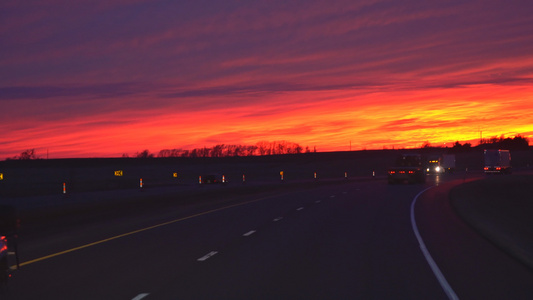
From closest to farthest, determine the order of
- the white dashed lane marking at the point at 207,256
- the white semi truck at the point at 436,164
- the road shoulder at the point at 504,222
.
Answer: the white dashed lane marking at the point at 207,256
the road shoulder at the point at 504,222
the white semi truck at the point at 436,164

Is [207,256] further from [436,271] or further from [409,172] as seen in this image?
[409,172]

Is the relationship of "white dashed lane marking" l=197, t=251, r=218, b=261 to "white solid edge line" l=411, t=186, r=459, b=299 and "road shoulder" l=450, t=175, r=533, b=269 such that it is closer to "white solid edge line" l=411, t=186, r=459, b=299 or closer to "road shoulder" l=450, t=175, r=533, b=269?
"white solid edge line" l=411, t=186, r=459, b=299

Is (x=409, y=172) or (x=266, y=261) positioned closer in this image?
(x=266, y=261)

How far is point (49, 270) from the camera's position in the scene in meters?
13.0

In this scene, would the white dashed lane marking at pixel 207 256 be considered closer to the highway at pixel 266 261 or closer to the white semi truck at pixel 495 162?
the highway at pixel 266 261

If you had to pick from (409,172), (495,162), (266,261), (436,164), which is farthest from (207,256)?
(436,164)

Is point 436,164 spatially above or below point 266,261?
above

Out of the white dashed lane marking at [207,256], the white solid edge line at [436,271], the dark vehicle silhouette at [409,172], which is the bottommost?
the white solid edge line at [436,271]

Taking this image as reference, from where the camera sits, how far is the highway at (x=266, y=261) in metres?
10.6

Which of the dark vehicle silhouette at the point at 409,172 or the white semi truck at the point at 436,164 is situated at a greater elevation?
the white semi truck at the point at 436,164

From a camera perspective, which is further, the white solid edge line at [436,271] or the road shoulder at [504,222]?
the road shoulder at [504,222]

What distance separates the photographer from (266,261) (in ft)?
46.2

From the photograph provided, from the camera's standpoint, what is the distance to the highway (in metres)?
10.6

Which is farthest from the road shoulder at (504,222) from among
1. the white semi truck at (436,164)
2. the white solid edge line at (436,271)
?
the white semi truck at (436,164)
